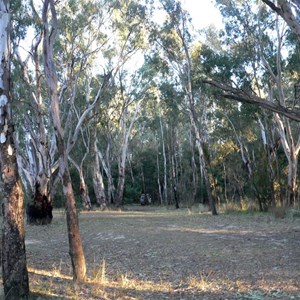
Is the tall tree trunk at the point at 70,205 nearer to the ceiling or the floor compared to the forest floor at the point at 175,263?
nearer to the ceiling

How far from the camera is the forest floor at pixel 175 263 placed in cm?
712

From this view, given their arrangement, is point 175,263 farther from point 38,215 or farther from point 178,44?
point 178,44

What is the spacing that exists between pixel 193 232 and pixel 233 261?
17.1ft

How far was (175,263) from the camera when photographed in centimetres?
978

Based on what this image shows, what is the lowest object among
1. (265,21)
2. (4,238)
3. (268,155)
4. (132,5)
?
(4,238)

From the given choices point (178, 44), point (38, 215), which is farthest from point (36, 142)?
point (178, 44)

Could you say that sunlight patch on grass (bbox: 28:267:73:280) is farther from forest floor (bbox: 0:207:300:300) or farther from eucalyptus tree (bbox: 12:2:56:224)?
eucalyptus tree (bbox: 12:2:56:224)

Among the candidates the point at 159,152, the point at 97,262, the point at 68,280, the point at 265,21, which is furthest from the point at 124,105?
the point at 68,280

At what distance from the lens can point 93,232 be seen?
52.3ft

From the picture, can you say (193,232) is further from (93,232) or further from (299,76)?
(299,76)

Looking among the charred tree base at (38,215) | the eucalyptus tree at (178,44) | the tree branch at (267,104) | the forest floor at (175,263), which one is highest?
the eucalyptus tree at (178,44)

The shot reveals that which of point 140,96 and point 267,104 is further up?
point 140,96

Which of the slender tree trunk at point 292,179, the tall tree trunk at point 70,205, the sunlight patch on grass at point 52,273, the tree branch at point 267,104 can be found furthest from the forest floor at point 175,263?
the slender tree trunk at point 292,179

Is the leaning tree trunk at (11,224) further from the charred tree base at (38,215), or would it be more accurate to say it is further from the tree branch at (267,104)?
the charred tree base at (38,215)
